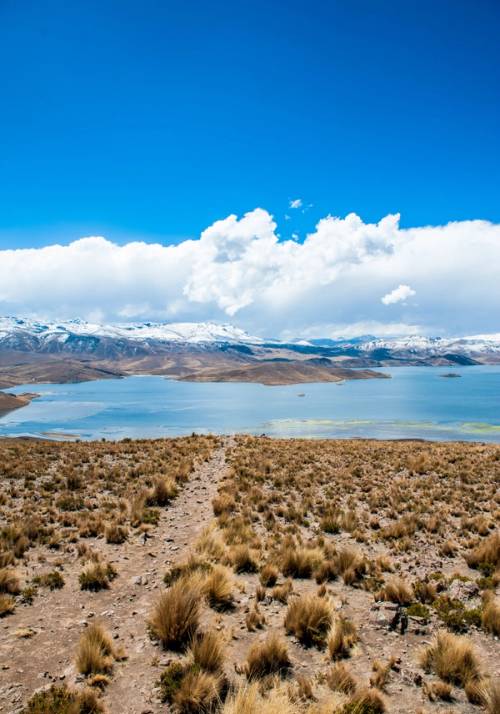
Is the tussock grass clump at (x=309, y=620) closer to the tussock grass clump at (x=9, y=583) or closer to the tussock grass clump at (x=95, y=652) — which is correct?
the tussock grass clump at (x=95, y=652)

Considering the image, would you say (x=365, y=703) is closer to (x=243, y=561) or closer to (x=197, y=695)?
(x=197, y=695)

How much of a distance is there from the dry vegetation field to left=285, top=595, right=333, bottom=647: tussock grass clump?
0.03m

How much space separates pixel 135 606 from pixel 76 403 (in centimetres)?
15124

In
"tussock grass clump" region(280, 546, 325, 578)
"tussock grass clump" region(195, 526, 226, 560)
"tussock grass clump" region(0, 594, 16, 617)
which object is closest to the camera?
"tussock grass clump" region(0, 594, 16, 617)

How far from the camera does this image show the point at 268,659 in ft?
21.6

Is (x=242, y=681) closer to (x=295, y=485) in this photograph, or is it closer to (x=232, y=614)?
(x=232, y=614)

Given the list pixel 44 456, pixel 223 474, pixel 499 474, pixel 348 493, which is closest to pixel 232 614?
pixel 348 493

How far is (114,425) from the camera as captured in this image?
9169cm

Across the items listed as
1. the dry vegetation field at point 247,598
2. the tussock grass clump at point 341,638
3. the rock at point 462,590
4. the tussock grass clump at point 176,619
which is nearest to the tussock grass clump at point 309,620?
the dry vegetation field at point 247,598

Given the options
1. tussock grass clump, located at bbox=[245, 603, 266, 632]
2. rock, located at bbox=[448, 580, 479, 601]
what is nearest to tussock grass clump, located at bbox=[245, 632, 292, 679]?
tussock grass clump, located at bbox=[245, 603, 266, 632]

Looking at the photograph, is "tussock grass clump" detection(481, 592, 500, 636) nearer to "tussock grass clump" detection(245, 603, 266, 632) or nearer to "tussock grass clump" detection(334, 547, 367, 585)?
"tussock grass clump" detection(334, 547, 367, 585)

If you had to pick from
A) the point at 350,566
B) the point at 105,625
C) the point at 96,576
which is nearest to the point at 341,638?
the point at 350,566

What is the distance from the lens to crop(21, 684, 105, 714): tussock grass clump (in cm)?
538

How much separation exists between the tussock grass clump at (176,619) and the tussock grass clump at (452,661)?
3.87m
